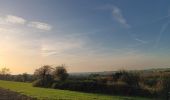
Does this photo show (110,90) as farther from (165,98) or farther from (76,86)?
(165,98)

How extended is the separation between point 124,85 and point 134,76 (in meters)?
7.30

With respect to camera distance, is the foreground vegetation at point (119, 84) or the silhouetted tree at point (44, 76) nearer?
the foreground vegetation at point (119, 84)

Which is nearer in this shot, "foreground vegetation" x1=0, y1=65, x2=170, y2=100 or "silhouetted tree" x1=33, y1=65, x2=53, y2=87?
"foreground vegetation" x1=0, y1=65, x2=170, y2=100

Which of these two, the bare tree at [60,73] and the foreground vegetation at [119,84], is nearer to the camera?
the foreground vegetation at [119,84]

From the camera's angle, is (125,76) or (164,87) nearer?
(164,87)

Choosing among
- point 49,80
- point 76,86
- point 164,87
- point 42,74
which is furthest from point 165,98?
point 42,74

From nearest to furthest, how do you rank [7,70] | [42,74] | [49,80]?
[49,80]
[42,74]
[7,70]

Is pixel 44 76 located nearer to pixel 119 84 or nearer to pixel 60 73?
pixel 60 73

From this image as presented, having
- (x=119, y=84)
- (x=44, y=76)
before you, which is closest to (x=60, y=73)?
(x=44, y=76)

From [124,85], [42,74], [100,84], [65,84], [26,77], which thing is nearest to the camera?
[124,85]

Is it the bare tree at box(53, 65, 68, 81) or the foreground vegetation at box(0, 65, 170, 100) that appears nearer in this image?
the foreground vegetation at box(0, 65, 170, 100)

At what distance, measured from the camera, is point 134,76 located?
58.3 metres

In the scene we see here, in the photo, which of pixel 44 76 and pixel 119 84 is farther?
pixel 44 76

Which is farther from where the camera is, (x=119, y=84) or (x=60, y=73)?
(x=60, y=73)
